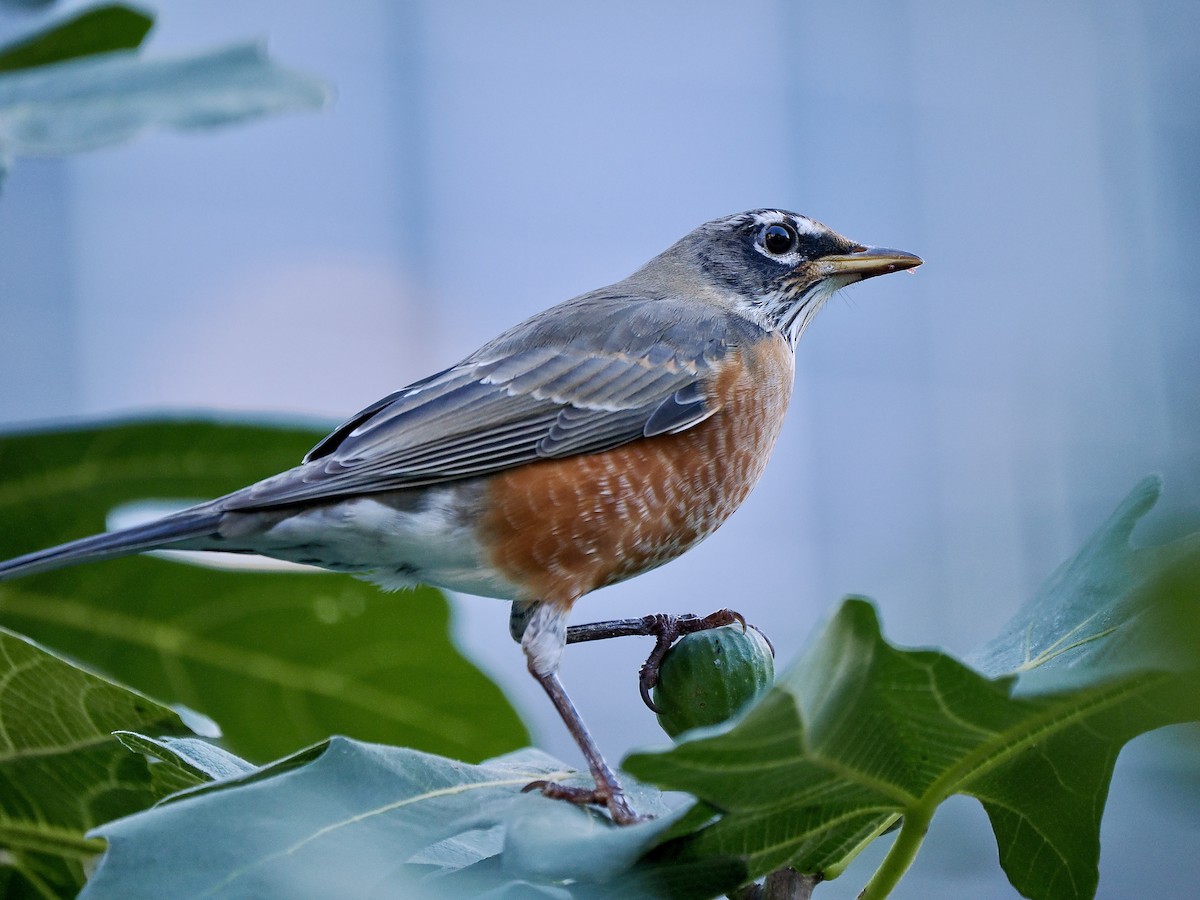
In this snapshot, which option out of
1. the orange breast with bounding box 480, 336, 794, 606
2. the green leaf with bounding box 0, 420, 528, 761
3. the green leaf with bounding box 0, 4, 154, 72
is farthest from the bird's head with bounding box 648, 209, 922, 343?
the green leaf with bounding box 0, 4, 154, 72

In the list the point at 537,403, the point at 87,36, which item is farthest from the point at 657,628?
the point at 87,36

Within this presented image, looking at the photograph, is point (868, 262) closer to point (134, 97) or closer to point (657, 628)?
point (657, 628)

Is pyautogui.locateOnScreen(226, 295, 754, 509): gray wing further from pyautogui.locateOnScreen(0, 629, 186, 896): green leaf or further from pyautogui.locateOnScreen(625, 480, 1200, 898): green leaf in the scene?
pyautogui.locateOnScreen(625, 480, 1200, 898): green leaf

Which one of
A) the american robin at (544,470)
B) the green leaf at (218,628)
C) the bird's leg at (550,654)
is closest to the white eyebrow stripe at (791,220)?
the american robin at (544,470)

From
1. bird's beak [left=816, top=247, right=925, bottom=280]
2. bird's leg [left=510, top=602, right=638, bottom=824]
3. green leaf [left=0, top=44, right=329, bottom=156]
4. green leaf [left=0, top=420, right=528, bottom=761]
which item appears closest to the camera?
green leaf [left=0, top=44, right=329, bottom=156]

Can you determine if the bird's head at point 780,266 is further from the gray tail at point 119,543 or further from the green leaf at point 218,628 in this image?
the gray tail at point 119,543

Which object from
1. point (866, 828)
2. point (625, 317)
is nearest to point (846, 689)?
point (866, 828)

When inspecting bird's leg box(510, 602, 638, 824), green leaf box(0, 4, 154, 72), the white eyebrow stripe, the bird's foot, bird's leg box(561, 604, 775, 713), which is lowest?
bird's leg box(510, 602, 638, 824)
